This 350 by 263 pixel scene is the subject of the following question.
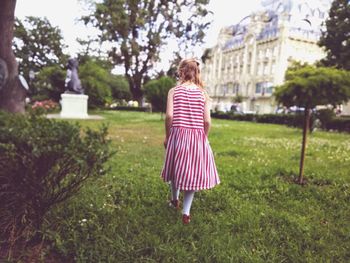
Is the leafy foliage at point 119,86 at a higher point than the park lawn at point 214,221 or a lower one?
higher

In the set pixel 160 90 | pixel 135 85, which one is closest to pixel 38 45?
pixel 135 85

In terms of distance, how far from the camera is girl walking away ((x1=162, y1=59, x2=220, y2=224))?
3.50 metres

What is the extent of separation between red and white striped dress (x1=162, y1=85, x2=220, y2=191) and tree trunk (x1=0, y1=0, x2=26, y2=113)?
3.04 meters

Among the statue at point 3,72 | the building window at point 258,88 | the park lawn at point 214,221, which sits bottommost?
the park lawn at point 214,221

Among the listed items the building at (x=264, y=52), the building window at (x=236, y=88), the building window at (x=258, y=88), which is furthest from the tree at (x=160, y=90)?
the building window at (x=236, y=88)

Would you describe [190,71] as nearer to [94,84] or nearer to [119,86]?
[94,84]

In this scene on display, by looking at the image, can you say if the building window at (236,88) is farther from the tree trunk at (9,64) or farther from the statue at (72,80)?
the tree trunk at (9,64)

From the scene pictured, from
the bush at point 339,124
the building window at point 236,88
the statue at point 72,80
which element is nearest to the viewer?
the bush at point 339,124

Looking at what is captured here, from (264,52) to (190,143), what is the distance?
241ft

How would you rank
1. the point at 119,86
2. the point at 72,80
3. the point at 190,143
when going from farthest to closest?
the point at 119,86 → the point at 72,80 → the point at 190,143

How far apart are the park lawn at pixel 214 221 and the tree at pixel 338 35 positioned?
22339mm

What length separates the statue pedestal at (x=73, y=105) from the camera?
66.4 feet

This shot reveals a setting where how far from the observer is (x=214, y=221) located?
3.70 m

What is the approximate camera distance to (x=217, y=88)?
292 feet
